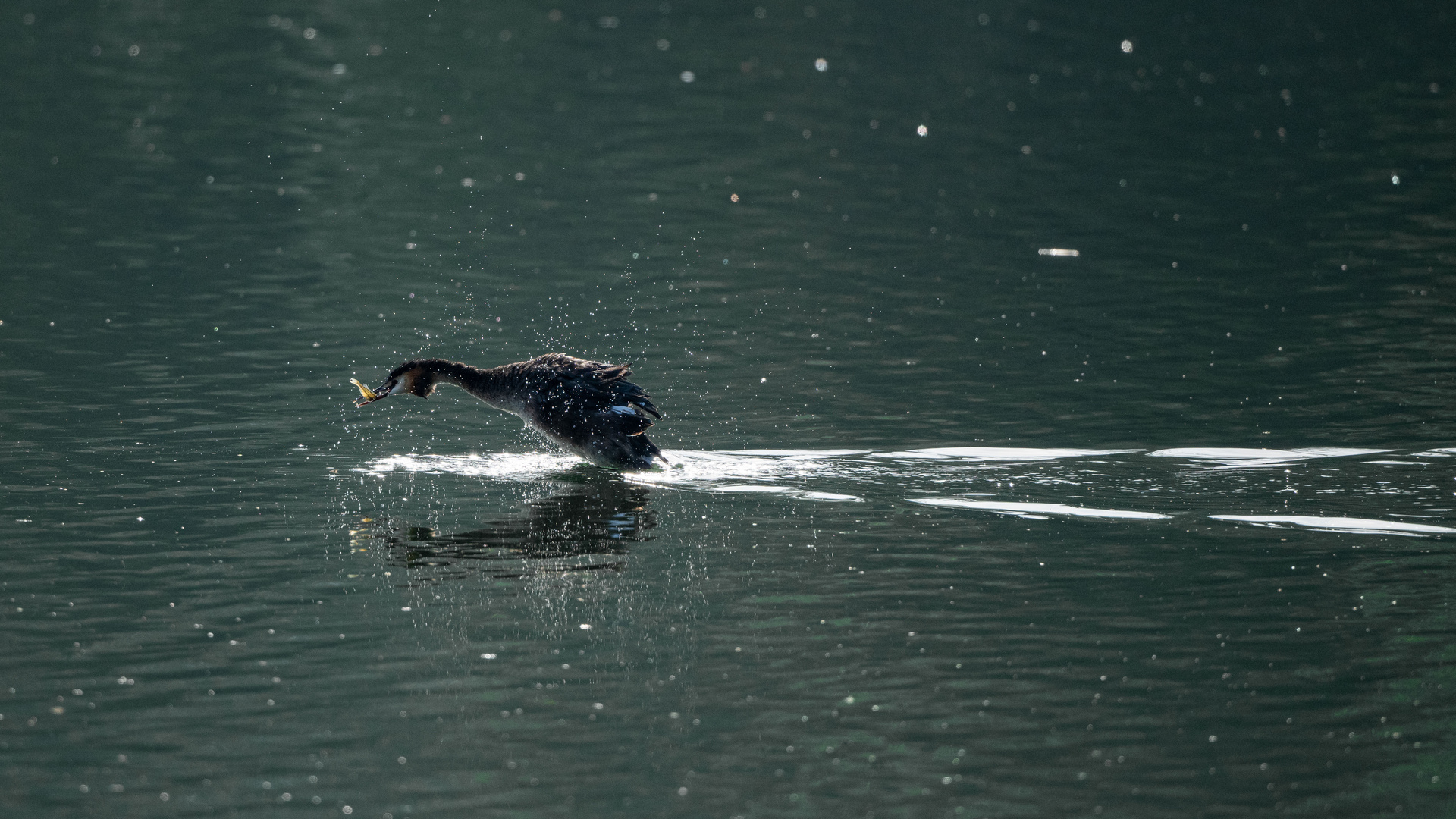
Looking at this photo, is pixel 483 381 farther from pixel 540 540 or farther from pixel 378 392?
pixel 540 540

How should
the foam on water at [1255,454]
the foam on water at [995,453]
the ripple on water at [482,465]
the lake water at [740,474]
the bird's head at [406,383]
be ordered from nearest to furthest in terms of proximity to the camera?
the lake water at [740,474] → the foam on water at [1255,454] → the foam on water at [995,453] → the ripple on water at [482,465] → the bird's head at [406,383]

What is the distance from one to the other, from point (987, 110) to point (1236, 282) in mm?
17485

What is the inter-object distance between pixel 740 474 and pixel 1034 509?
2.98 m

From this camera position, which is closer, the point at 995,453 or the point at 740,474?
the point at 740,474

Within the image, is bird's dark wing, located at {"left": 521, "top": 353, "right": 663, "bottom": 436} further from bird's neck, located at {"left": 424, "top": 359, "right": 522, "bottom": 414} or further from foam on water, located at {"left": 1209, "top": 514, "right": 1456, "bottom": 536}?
foam on water, located at {"left": 1209, "top": 514, "right": 1456, "bottom": 536}

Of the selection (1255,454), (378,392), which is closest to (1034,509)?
(1255,454)

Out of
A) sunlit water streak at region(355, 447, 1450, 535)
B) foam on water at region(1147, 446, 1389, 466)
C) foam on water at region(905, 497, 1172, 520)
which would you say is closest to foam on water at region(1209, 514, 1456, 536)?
sunlit water streak at region(355, 447, 1450, 535)

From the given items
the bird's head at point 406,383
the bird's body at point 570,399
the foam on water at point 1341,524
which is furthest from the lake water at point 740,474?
the bird's head at point 406,383

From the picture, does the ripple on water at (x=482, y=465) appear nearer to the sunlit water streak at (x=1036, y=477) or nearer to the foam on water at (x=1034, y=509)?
the sunlit water streak at (x=1036, y=477)

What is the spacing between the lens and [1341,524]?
1406cm

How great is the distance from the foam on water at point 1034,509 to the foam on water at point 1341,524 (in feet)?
2.14

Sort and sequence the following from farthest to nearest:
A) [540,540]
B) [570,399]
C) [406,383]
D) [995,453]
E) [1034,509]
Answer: [406,383] < [570,399] < [995,453] < [1034,509] < [540,540]

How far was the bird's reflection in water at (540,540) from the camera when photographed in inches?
541

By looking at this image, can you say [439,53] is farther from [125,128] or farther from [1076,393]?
[1076,393]
